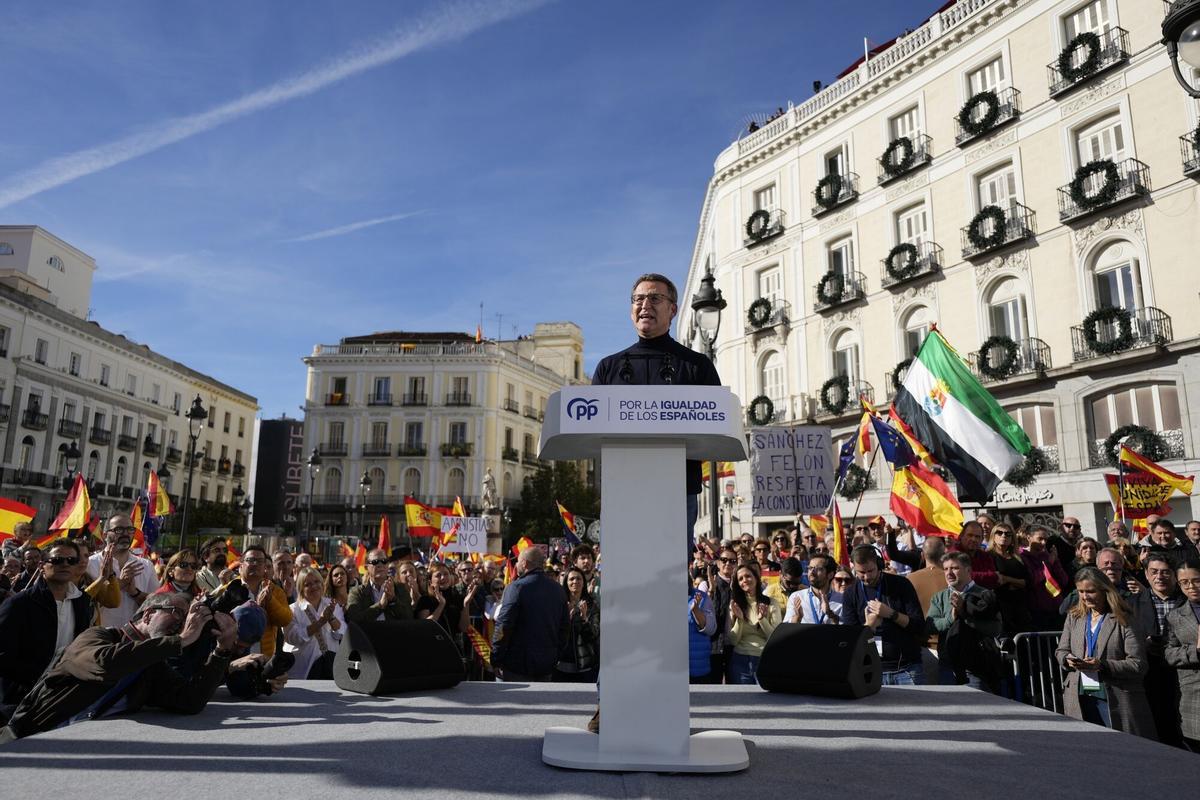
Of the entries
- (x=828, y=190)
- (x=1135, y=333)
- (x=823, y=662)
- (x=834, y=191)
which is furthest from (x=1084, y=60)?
(x=823, y=662)

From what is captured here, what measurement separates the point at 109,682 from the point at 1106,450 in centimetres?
2204

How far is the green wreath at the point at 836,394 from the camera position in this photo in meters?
27.1

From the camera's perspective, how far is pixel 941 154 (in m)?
25.7

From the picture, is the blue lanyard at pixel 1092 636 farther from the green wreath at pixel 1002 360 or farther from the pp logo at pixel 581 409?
the green wreath at pixel 1002 360

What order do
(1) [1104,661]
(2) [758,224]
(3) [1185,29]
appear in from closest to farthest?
(3) [1185,29], (1) [1104,661], (2) [758,224]

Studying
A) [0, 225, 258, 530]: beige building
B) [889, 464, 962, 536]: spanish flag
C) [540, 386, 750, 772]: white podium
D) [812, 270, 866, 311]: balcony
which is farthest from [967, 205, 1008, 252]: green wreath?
[0, 225, 258, 530]: beige building

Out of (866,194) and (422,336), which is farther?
(422,336)

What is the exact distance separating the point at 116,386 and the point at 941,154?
5054cm

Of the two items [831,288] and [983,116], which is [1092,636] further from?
[831,288]

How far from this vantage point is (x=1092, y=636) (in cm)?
603

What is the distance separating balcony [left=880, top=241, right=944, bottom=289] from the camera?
25250mm

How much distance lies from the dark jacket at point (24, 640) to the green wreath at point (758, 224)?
2871 centimetres

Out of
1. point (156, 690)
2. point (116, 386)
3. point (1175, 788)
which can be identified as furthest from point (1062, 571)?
point (116, 386)

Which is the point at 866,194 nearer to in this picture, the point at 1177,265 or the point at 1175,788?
the point at 1177,265
